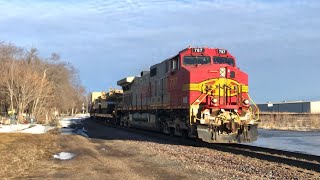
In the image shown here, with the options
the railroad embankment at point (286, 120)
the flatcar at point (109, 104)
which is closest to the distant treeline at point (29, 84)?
the flatcar at point (109, 104)

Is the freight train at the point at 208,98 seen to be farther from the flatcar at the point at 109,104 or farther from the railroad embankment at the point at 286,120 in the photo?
the railroad embankment at the point at 286,120

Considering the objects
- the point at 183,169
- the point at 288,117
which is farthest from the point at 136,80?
the point at 288,117

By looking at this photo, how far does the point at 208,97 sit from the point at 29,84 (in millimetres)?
36314

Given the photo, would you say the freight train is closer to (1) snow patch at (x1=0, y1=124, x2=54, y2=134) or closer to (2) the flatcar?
(1) snow patch at (x1=0, y1=124, x2=54, y2=134)

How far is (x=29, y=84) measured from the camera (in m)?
50.9

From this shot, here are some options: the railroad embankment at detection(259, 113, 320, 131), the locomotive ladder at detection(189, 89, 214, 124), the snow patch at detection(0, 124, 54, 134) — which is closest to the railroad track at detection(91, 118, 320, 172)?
the locomotive ladder at detection(189, 89, 214, 124)

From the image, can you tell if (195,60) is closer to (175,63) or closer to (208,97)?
(175,63)

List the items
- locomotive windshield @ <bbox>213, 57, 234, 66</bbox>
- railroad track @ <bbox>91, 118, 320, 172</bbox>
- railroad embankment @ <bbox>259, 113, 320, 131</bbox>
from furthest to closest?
railroad embankment @ <bbox>259, 113, 320, 131</bbox>
locomotive windshield @ <bbox>213, 57, 234, 66</bbox>
railroad track @ <bbox>91, 118, 320, 172</bbox>

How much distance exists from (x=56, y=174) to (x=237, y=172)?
4.96 meters

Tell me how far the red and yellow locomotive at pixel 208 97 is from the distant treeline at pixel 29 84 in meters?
29.6

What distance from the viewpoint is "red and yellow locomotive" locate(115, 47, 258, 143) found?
747 inches

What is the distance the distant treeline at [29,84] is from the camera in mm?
50656

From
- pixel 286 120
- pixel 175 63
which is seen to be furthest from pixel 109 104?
pixel 175 63

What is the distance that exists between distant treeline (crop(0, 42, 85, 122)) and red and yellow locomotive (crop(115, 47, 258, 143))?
29.6 meters
